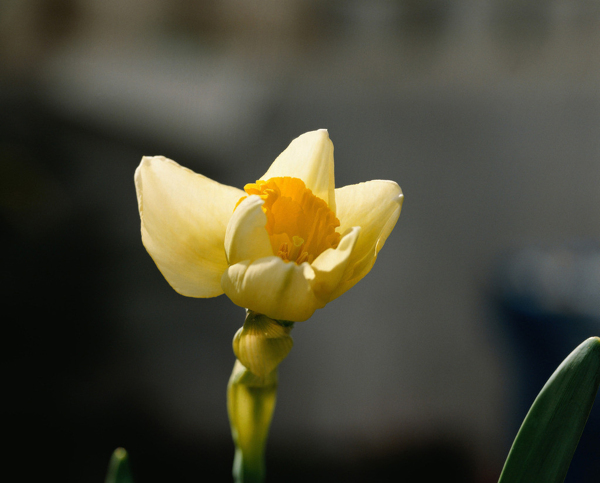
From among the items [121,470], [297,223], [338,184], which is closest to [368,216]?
[297,223]

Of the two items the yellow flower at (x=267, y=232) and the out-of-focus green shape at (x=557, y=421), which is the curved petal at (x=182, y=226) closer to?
the yellow flower at (x=267, y=232)

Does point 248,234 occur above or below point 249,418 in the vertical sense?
above

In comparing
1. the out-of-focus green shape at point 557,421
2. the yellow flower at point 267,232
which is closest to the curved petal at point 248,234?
the yellow flower at point 267,232

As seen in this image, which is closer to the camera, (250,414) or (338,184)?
(250,414)

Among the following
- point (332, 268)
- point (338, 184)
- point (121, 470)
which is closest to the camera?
point (332, 268)

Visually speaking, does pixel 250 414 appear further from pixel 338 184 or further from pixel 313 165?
pixel 338 184

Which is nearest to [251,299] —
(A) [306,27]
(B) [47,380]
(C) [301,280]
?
(C) [301,280]
